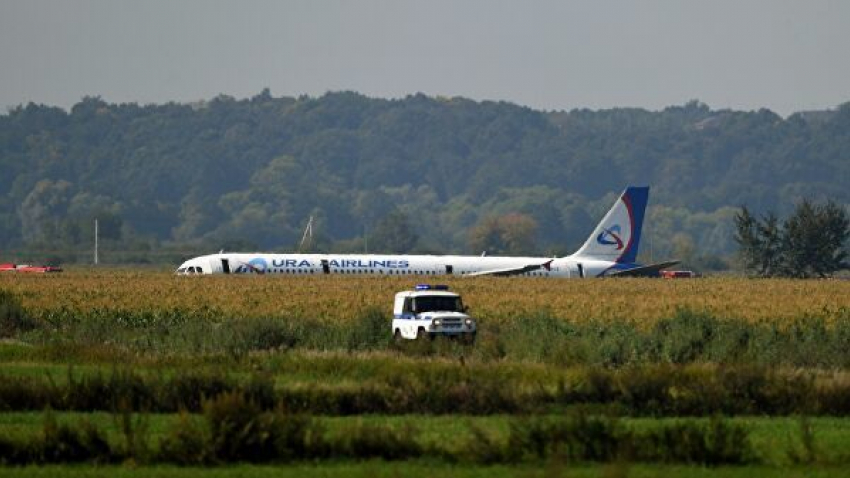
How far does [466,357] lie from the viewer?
46156 millimetres

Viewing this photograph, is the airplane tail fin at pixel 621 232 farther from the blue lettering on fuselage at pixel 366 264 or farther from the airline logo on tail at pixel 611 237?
the blue lettering on fuselage at pixel 366 264

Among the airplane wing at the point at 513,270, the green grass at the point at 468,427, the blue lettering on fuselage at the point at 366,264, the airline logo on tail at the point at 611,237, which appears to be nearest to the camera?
the green grass at the point at 468,427

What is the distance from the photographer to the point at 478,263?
10644 centimetres

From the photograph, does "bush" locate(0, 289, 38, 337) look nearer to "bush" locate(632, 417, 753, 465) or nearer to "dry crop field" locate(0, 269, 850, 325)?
"dry crop field" locate(0, 269, 850, 325)

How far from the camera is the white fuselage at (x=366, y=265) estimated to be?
329 feet

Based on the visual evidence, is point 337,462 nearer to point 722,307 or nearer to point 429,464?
point 429,464

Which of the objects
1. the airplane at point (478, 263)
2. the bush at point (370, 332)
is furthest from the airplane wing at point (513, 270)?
the bush at point (370, 332)

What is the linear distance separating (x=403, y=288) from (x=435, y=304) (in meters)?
33.2

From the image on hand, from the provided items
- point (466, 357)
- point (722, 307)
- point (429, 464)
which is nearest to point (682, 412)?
point (429, 464)

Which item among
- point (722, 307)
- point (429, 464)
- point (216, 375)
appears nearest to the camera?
point (429, 464)

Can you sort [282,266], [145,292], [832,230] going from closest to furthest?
[145,292], [282,266], [832,230]

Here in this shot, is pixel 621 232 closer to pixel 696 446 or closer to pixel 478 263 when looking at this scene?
pixel 478 263

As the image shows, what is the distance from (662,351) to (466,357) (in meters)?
6.17

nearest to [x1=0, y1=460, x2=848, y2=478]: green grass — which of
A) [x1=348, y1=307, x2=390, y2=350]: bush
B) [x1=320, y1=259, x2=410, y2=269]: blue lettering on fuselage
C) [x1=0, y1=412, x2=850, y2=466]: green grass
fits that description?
[x1=0, y1=412, x2=850, y2=466]: green grass
